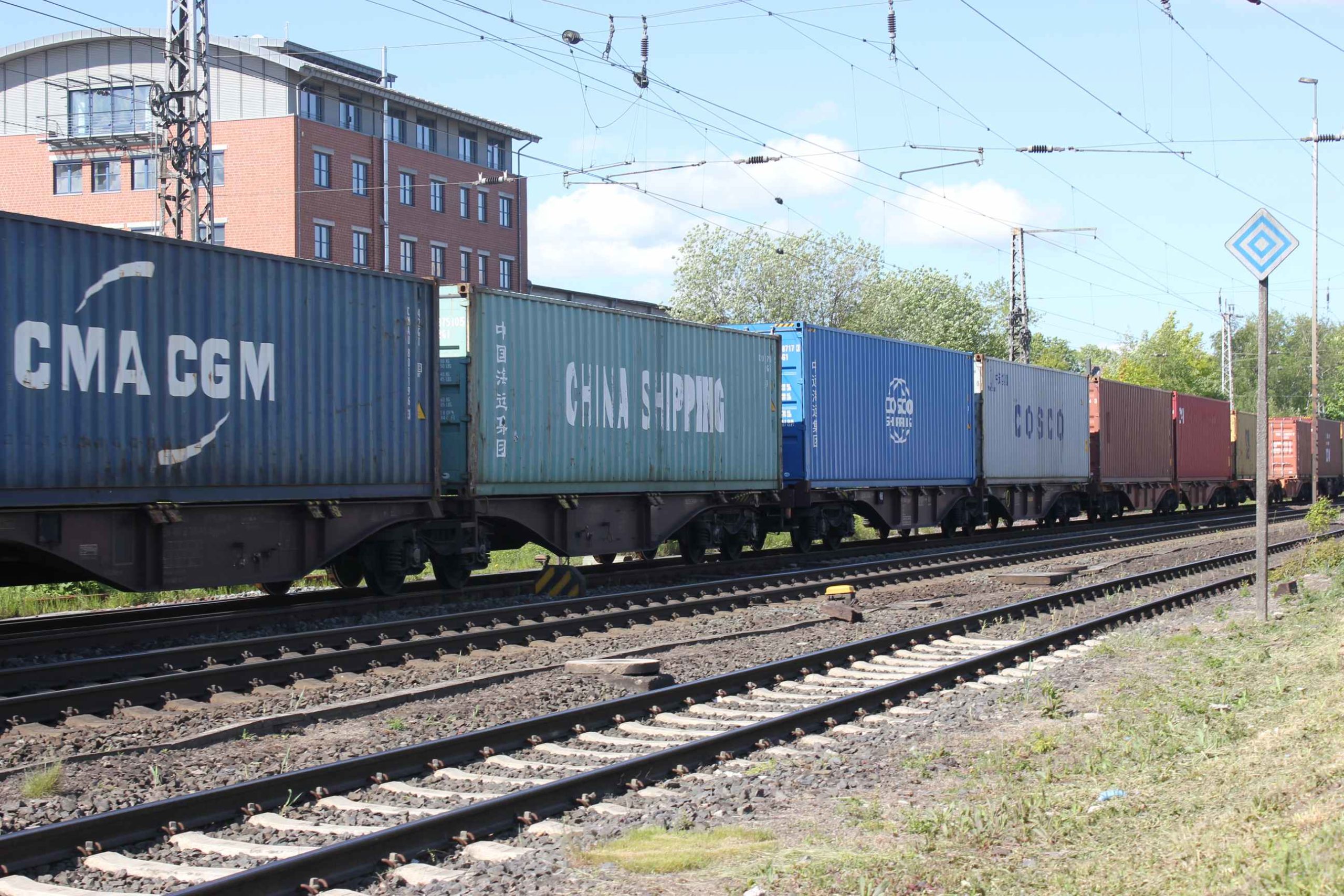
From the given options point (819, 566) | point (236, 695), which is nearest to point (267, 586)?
point (236, 695)

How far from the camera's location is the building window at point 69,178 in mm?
54312

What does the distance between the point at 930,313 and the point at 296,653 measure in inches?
2000

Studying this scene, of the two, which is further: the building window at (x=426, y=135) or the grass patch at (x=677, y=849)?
the building window at (x=426, y=135)

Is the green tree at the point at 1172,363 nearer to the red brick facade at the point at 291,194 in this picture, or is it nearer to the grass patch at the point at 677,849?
the red brick facade at the point at 291,194

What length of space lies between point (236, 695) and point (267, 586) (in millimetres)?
6549

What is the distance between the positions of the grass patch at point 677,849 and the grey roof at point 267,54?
4924 cm

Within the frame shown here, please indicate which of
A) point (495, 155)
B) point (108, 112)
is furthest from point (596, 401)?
point (495, 155)

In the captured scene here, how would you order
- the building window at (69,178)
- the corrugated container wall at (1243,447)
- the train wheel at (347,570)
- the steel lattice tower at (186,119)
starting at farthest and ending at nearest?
the building window at (69,178) < the corrugated container wall at (1243,447) < the steel lattice tower at (186,119) < the train wheel at (347,570)

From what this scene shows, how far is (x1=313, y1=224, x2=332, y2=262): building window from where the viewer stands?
2050 inches

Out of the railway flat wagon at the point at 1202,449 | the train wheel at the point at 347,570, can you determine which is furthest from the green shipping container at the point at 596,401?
the railway flat wagon at the point at 1202,449

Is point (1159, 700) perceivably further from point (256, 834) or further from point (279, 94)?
point (279, 94)

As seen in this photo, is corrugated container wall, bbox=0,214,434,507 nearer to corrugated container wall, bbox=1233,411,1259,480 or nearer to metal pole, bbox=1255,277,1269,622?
metal pole, bbox=1255,277,1269,622

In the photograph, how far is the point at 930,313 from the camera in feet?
192

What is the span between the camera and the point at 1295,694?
8.59 m
